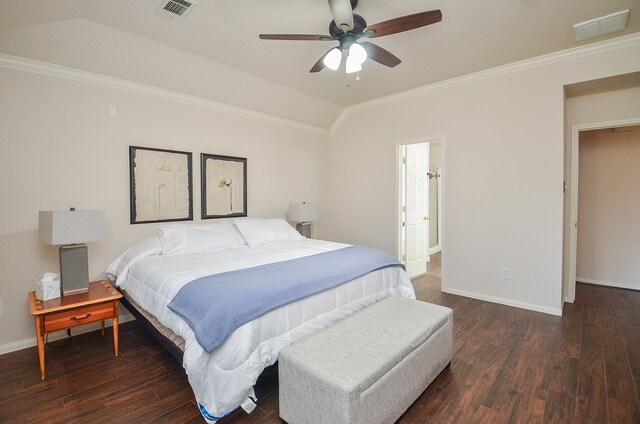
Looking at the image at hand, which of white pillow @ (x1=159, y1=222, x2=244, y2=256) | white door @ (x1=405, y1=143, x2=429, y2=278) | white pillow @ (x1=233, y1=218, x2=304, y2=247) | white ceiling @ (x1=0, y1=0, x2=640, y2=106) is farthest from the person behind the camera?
white door @ (x1=405, y1=143, x2=429, y2=278)

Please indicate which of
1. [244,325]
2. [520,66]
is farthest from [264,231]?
[520,66]

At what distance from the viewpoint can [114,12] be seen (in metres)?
2.32

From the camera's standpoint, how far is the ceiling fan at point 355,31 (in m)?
1.87

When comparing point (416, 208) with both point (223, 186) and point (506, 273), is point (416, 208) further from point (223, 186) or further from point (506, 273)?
point (223, 186)

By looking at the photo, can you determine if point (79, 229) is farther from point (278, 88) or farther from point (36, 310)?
point (278, 88)

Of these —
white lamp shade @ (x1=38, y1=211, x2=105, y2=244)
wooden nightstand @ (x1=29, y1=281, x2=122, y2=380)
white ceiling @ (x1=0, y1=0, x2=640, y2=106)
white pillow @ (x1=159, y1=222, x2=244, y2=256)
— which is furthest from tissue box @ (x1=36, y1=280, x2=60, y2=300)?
white ceiling @ (x1=0, y1=0, x2=640, y2=106)

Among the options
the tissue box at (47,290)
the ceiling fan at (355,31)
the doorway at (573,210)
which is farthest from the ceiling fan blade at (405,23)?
the tissue box at (47,290)

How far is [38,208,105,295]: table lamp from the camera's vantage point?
2312 millimetres

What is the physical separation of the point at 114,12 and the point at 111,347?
8.92 feet

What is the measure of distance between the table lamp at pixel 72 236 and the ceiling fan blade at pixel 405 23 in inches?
101

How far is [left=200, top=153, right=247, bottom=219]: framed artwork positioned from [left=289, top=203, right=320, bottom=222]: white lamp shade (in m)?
0.67

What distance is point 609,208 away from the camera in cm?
418

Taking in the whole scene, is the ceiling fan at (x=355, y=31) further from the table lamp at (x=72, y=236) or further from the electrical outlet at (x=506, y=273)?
the electrical outlet at (x=506, y=273)

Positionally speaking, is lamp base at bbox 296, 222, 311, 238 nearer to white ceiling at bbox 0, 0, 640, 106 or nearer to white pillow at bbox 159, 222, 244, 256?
white pillow at bbox 159, 222, 244, 256
